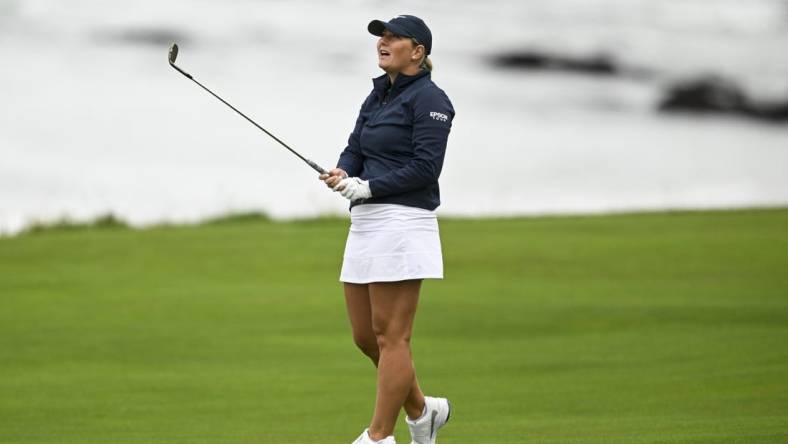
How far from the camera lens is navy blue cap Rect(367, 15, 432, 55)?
7.08 metres

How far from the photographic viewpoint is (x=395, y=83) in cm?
716

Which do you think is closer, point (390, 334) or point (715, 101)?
point (390, 334)

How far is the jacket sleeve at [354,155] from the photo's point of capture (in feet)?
24.0

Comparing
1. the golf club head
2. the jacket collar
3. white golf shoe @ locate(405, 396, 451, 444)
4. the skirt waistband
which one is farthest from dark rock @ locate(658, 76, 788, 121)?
the skirt waistband

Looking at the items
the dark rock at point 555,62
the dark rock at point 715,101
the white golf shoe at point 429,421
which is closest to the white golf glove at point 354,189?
the white golf shoe at point 429,421

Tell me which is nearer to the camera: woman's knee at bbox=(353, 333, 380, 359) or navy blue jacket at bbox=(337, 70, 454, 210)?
navy blue jacket at bbox=(337, 70, 454, 210)

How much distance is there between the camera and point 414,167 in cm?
696

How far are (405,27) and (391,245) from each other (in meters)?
0.91

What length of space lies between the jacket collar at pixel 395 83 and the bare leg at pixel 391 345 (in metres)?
0.80

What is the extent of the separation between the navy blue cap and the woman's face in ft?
0.10

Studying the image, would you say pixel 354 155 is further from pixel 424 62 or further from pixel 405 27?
pixel 405 27

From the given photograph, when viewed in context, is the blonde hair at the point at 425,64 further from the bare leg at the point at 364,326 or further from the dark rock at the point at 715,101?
the dark rock at the point at 715,101

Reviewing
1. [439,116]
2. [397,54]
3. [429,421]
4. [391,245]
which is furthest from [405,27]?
[429,421]

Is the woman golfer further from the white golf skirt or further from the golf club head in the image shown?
the golf club head
